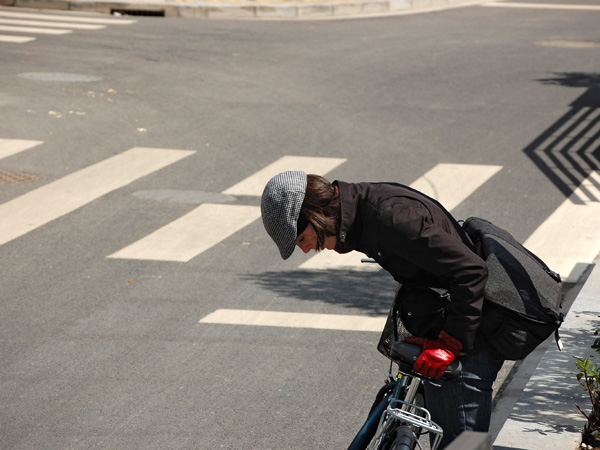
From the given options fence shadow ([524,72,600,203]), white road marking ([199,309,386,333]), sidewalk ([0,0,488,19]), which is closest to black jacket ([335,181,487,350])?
white road marking ([199,309,386,333])

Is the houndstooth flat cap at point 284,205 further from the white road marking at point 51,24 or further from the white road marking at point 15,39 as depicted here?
the white road marking at point 51,24

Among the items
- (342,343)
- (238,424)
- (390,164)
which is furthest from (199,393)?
(390,164)

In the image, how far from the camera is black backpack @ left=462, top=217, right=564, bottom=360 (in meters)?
3.69

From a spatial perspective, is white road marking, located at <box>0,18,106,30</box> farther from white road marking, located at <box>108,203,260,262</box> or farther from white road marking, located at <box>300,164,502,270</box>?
white road marking, located at <box>108,203,260,262</box>

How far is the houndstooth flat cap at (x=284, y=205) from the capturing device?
3584mm

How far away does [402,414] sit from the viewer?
3809 millimetres

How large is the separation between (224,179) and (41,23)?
11.4 m

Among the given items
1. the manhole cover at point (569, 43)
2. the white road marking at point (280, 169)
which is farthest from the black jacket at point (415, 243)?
the manhole cover at point (569, 43)

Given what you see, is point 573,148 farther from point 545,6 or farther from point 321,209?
point 545,6

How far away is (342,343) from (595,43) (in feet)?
52.0

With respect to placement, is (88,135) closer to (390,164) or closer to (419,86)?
(390,164)

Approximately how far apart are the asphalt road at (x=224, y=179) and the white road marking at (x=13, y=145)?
144 mm

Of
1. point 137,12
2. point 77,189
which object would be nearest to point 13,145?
point 77,189

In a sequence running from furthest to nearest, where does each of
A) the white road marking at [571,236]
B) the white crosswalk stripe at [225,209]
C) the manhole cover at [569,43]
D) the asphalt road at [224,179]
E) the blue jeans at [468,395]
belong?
the manhole cover at [569,43], the white crosswalk stripe at [225,209], the white road marking at [571,236], the asphalt road at [224,179], the blue jeans at [468,395]
